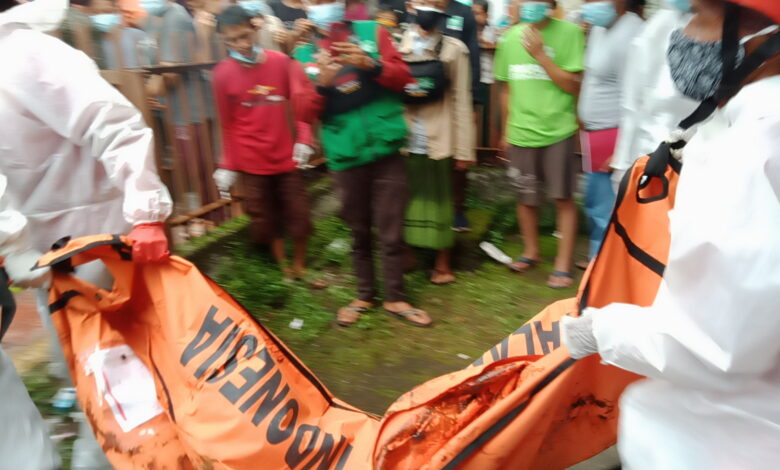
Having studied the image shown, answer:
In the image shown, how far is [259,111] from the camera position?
4.12m

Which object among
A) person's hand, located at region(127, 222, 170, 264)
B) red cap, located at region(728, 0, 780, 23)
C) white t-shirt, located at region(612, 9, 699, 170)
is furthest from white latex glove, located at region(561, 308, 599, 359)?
white t-shirt, located at region(612, 9, 699, 170)

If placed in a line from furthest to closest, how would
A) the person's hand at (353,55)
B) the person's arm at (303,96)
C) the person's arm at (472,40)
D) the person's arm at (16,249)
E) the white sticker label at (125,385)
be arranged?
the person's arm at (472,40)
the person's arm at (303,96)
the person's hand at (353,55)
the white sticker label at (125,385)
the person's arm at (16,249)

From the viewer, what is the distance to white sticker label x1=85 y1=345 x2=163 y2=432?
2.18 metres

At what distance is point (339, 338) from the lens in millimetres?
3900

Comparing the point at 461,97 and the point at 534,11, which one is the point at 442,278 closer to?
the point at 461,97

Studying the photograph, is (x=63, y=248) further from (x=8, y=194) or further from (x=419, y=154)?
(x=419, y=154)

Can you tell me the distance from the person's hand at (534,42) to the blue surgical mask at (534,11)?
62mm

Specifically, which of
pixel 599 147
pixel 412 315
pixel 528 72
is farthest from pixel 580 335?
pixel 528 72

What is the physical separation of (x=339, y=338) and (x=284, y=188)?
118 centimetres

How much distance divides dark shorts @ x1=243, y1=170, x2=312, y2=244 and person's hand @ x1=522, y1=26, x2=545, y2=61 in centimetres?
179

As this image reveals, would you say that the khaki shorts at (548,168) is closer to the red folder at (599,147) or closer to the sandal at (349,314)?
the red folder at (599,147)

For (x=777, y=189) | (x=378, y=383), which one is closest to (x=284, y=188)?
(x=378, y=383)

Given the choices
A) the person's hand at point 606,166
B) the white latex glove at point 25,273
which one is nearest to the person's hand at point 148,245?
the white latex glove at point 25,273

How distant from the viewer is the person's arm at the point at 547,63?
13.1 feet
